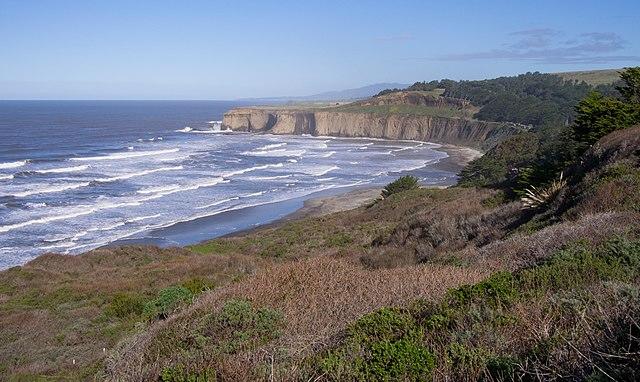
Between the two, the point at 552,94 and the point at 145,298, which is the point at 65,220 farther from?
the point at 552,94

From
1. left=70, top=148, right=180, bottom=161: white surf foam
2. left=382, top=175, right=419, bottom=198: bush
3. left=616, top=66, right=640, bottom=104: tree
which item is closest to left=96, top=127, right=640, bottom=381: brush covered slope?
left=616, top=66, right=640, bottom=104: tree

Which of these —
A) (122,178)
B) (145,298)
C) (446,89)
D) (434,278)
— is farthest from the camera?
(446,89)

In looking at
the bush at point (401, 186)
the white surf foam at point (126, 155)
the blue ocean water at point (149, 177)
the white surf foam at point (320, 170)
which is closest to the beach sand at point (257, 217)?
the blue ocean water at point (149, 177)

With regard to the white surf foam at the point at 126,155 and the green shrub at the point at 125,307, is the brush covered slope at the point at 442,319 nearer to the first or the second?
the green shrub at the point at 125,307

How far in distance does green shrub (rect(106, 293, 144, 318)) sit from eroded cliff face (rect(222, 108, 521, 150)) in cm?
8735

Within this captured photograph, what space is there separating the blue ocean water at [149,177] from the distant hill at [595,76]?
61775 mm

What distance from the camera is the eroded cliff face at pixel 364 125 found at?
334 ft

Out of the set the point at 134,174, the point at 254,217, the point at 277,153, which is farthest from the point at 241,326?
the point at 277,153

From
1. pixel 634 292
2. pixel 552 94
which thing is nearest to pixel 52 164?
pixel 634 292

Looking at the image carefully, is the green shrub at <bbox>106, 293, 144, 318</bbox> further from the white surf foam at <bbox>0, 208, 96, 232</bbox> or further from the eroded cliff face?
the eroded cliff face

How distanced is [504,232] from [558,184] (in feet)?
11.5

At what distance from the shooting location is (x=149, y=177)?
181ft

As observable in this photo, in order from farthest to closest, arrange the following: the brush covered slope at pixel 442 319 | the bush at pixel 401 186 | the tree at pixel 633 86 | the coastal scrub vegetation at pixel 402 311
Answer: the bush at pixel 401 186
the tree at pixel 633 86
the coastal scrub vegetation at pixel 402 311
the brush covered slope at pixel 442 319

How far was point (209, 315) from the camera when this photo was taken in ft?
25.1
